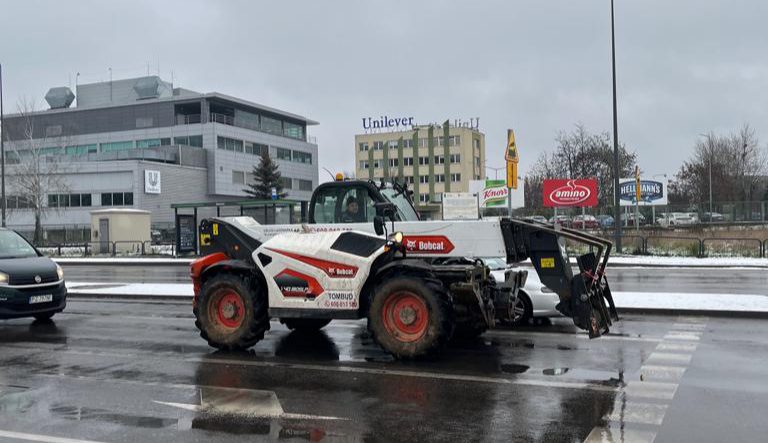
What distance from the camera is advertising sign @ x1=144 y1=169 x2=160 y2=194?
68938 mm

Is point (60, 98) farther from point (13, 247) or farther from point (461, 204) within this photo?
point (13, 247)

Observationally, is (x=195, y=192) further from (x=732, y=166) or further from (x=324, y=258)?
(x=324, y=258)

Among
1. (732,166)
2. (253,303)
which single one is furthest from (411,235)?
(732,166)

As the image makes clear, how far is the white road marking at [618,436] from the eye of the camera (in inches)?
224

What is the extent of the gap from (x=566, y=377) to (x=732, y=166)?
68.9 m

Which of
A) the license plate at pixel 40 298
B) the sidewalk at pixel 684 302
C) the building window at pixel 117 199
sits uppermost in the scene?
the building window at pixel 117 199

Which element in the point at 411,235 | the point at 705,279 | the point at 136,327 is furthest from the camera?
the point at 705,279

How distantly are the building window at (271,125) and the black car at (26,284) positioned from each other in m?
76.2

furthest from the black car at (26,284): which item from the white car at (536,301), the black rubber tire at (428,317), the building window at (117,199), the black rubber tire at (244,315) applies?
the building window at (117,199)

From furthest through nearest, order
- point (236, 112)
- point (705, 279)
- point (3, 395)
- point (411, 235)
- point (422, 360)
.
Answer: point (236, 112) < point (705, 279) < point (411, 235) < point (422, 360) < point (3, 395)

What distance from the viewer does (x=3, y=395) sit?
7.46 metres

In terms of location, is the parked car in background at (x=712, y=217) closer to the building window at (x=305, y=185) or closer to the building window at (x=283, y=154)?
the building window at (x=283, y=154)

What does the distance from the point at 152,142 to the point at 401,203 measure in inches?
2967

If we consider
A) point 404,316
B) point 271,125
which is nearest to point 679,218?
point 404,316
